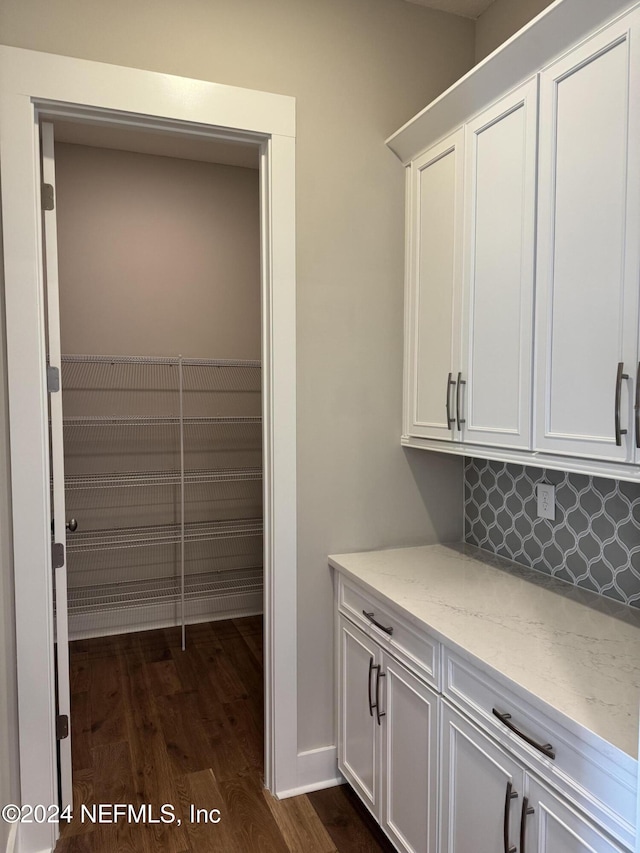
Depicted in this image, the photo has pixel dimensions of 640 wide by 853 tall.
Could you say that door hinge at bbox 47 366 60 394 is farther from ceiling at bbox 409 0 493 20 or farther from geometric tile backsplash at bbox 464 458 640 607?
ceiling at bbox 409 0 493 20

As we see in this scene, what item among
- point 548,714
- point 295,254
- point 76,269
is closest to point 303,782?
point 548,714

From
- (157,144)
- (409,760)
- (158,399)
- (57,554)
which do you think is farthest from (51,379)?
(157,144)

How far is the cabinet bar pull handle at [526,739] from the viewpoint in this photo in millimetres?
1173

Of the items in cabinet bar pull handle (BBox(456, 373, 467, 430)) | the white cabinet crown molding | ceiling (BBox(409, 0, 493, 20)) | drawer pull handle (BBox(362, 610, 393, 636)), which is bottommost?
drawer pull handle (BBox(362, 610, 393, 636))

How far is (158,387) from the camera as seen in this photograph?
378 centimetres

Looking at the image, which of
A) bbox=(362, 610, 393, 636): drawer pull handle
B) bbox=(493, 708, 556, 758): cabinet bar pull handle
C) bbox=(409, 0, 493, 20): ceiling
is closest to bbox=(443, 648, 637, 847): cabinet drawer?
bbox=(493, 708, 556, 758): cabinet bar pull handle

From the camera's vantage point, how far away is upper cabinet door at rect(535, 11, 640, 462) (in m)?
1.34

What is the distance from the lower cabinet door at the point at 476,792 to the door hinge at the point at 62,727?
1.29m

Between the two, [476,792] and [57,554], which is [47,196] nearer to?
[57,554]

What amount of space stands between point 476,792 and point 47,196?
213 cm

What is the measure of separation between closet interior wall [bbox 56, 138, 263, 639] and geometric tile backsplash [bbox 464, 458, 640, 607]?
6.29 feet

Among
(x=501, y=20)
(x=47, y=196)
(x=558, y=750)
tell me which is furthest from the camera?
(x=501, y=20)

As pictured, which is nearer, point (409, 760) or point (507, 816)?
point (507, 816)

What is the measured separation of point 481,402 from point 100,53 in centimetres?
161
